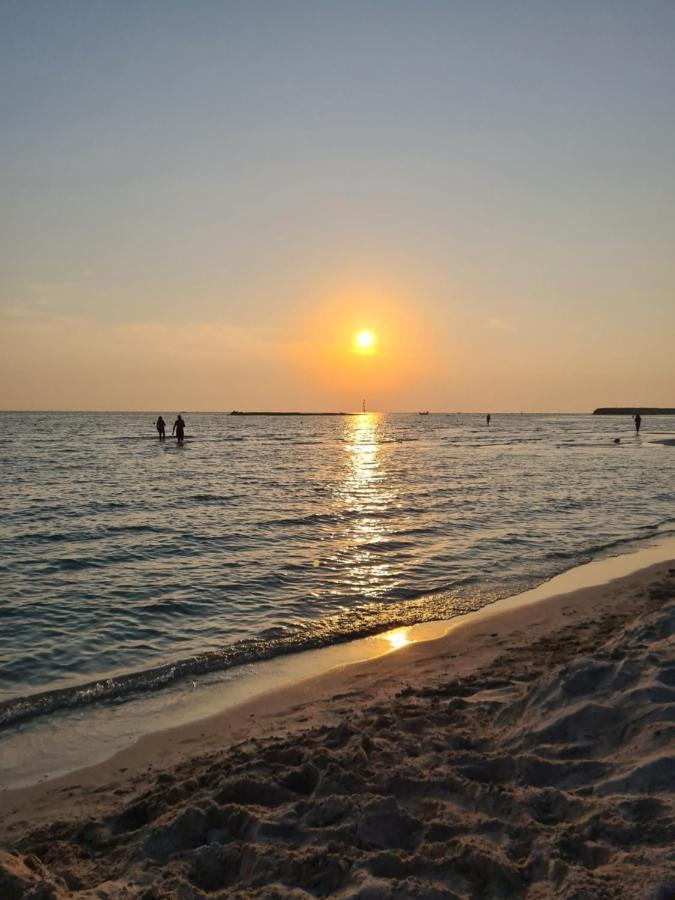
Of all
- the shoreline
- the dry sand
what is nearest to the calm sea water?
the shoreline

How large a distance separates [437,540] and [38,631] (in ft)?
33.4

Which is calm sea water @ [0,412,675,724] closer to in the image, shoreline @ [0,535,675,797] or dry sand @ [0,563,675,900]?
shoreline @ [0,535,675,797]

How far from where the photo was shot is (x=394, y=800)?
14.4ft

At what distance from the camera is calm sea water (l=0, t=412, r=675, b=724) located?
8.80 meters

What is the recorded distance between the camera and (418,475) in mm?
35344

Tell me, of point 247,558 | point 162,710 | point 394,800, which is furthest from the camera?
point 247,558

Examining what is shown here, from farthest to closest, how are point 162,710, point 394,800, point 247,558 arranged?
point 247,558
point 162,710
point 394,800

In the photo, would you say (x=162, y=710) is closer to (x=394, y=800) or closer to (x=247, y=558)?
(x=394, y=800)

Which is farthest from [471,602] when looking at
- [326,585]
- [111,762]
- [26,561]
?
[26,561]

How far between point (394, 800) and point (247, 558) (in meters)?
10.3

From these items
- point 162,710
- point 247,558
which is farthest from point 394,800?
point 247,558

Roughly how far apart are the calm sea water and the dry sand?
241 centimetres

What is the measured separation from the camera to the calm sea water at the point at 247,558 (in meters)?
8.80

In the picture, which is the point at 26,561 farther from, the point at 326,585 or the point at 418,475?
the point at 418,475
